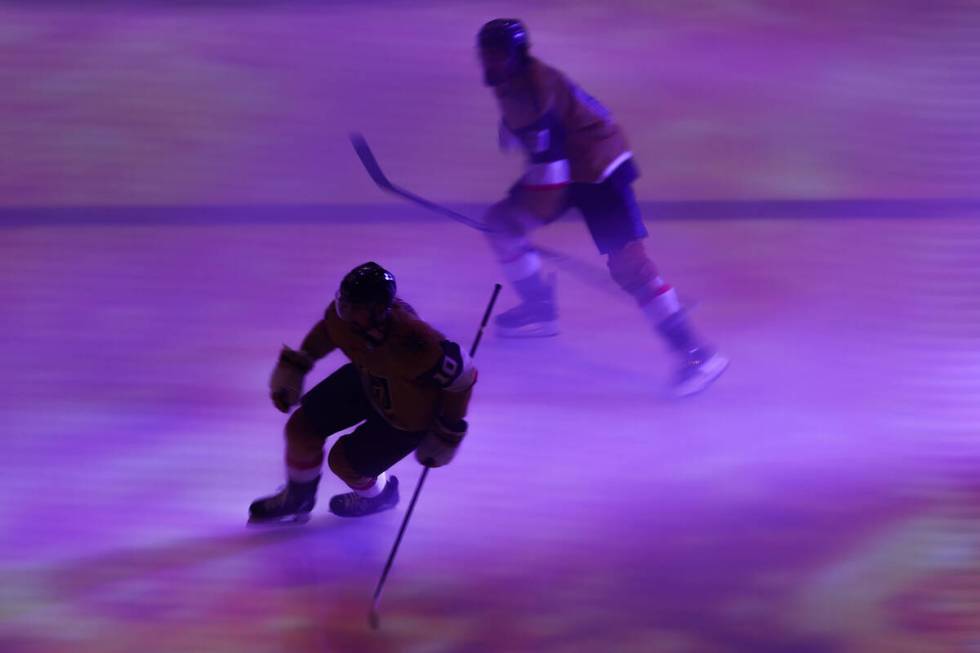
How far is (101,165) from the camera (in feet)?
14.4

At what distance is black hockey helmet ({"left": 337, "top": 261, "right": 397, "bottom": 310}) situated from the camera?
2.33 m

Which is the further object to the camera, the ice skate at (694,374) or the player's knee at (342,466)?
the ice skate at (694,374)

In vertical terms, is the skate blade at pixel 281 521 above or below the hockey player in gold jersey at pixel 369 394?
below

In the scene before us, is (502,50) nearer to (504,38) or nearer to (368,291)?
(504,38)

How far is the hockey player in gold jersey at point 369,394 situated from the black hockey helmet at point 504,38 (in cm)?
92

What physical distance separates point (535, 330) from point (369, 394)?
3.73 ft

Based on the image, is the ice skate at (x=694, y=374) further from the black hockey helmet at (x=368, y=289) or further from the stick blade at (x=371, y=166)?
the black hockey helmet at (x=368, y=289)

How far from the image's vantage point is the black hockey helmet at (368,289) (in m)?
2.33

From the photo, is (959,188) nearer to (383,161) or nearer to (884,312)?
(884,312)

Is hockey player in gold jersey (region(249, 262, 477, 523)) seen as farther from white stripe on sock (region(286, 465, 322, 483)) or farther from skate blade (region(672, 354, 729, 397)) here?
skate blade (region(672, 354, 729, 397))

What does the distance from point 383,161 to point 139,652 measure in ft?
8.59

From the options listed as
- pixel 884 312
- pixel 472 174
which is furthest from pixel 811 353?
pixel 472 174

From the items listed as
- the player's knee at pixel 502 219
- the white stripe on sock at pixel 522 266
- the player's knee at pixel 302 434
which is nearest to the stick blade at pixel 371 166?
the player's knee at pixel 502 219

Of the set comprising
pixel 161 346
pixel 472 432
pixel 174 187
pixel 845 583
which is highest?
pixel 174 187
